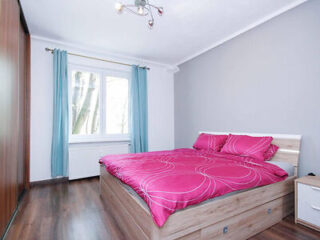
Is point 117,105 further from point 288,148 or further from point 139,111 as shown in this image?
point 288,148

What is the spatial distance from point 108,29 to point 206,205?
285 cm

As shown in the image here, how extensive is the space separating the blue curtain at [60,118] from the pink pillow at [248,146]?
271 centimetres

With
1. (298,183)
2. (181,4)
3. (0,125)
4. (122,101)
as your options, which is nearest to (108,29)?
(181,4)

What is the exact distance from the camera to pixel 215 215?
1.40m

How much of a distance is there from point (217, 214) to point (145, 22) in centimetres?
265

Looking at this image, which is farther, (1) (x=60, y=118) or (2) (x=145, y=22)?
(1) (x=60, y=118)

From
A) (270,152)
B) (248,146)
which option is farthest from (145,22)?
(270,152)

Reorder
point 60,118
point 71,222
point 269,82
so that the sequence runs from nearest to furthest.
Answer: point 71,222
point 269,82
point 60,118

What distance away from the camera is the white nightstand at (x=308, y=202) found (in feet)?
5.60

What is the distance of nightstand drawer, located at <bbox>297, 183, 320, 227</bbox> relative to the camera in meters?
1.71

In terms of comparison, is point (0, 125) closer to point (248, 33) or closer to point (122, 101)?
point (122, 101)

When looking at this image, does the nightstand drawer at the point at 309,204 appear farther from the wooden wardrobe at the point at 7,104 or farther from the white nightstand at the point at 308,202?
the wooden wardrobe at the point at 7,104

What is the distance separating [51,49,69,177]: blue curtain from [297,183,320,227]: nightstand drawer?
3408mm

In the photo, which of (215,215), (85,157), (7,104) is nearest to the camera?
(215,215)
